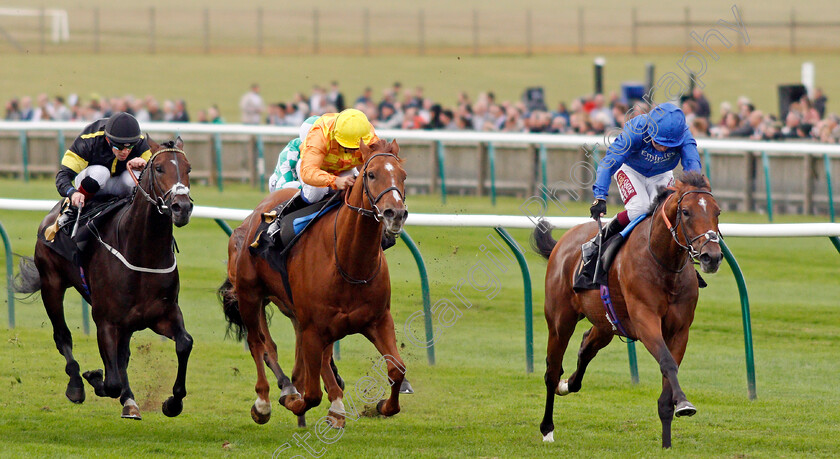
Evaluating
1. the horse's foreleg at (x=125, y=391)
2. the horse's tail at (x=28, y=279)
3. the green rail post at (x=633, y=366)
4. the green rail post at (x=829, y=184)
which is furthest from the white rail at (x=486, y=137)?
the horse's foreleg at (x=125, y=391)

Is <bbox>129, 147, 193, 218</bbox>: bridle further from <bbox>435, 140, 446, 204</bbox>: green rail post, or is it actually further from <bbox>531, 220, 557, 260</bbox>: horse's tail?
<bbox>435, 140, 446, 204</bbox>: green rail post

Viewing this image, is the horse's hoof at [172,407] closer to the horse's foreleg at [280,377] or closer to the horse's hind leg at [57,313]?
the horse's foreleg at [280,377]

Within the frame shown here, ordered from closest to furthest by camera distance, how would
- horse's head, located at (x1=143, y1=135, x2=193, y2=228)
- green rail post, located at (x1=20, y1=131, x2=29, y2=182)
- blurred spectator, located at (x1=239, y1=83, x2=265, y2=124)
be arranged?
horse's head, located at (x1=143, y1=135, x2=193, y2=228) < green rail post, located at (x1=20, y1=131, x2=29, y2=182) < blurred spectator, located at (x1=239, y1=83, x2=265, y2=124)

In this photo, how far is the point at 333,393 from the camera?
21.5 ft

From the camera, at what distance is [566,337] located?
22.9 ft

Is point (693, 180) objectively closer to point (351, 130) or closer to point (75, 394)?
point (351, 130)

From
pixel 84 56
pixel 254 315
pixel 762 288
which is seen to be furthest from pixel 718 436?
pixel 84 56

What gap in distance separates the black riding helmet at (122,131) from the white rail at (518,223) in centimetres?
144

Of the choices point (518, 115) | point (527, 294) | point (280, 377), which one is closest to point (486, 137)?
point (518, 115)

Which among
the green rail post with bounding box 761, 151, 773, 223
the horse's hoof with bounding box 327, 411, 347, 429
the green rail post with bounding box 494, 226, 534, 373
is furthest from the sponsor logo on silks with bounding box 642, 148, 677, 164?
the green rail post with bounding box 761, 151, 773, 223

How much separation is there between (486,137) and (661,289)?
375 inches

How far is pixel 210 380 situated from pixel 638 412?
114 inches

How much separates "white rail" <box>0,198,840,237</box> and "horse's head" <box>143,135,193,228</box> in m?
1.87

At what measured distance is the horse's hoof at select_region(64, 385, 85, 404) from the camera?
7.14 m
